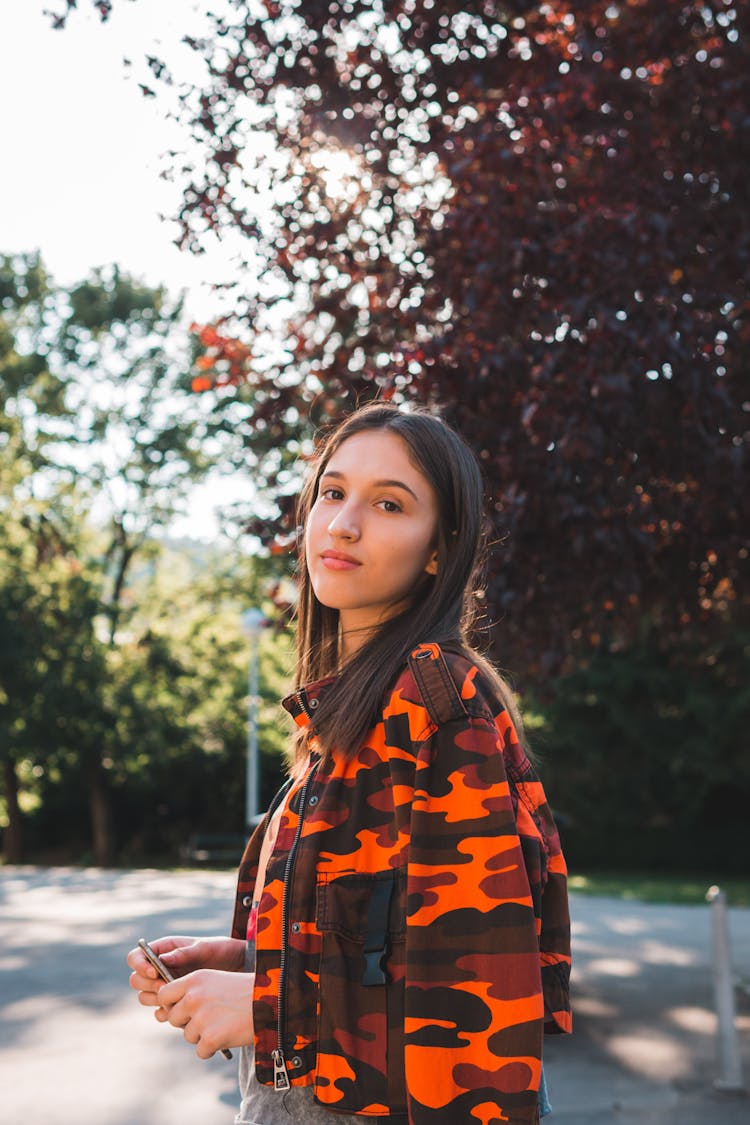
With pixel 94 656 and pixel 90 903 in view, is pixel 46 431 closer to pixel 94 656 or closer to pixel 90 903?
pixel 94 656

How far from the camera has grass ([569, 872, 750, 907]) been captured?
1509 centimetres

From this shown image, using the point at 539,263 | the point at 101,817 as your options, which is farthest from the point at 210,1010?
the point at 101,817

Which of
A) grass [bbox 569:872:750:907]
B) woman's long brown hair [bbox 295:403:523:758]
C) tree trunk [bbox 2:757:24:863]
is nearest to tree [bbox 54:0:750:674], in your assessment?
woman's long brown hair [bbox 295:403:523:758]

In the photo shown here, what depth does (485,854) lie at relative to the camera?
4.94ft

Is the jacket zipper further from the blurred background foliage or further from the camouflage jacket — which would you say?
the blurred background foliage

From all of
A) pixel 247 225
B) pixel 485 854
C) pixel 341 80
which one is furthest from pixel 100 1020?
pixel 485 854

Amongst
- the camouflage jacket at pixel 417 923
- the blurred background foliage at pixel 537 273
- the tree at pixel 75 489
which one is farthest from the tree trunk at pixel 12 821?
the camouflage jacket at pixel 417 923

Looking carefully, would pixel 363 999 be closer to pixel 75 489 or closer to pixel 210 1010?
pixel 210 1010

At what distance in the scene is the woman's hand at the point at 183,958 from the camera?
1.74 m

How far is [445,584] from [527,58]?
420 cm

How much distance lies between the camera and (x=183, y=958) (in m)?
1.84

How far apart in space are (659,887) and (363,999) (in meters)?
17.4

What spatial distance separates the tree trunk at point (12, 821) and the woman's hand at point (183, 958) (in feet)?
74.6

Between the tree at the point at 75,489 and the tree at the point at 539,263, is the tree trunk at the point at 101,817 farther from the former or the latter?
the tree at the point at 539,263
